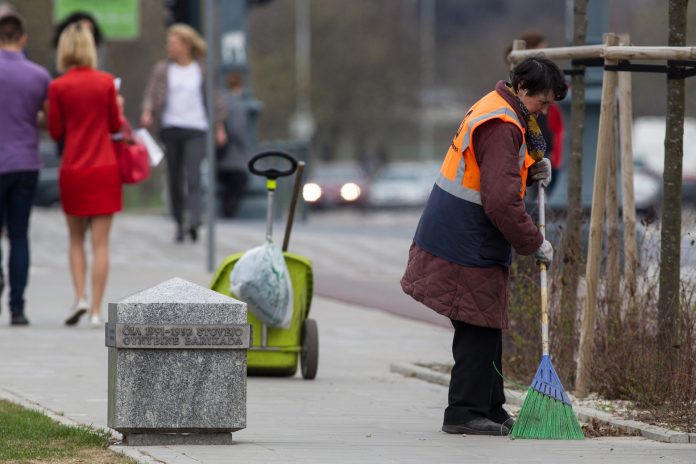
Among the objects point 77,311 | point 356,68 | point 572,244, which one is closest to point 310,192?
point 572,244

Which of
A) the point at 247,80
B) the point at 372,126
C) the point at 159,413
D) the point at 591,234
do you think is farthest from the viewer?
the point at 372,126

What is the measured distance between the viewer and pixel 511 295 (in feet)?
28.8

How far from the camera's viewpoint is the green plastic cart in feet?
29.9

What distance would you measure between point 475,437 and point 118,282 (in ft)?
23.4

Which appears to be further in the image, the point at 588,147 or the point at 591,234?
the point at 588,147

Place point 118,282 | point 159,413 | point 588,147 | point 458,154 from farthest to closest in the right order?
point 118,282, point 588,147, point 458,154, point 159,413

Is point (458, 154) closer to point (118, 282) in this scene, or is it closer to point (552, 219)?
point (552, 219)

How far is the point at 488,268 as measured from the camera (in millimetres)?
7188

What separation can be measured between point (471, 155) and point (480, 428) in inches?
46.1

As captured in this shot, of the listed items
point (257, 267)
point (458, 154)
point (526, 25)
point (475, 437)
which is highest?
point (526, 25)

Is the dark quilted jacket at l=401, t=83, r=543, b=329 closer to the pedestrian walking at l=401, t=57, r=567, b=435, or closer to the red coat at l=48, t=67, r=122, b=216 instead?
the pedestrian walking at l=401, t=57, r=567, b=435

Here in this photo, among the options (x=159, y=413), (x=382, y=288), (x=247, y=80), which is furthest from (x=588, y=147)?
(x=247, y=80)

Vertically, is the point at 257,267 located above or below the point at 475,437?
above

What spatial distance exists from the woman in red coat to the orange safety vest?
437cm
